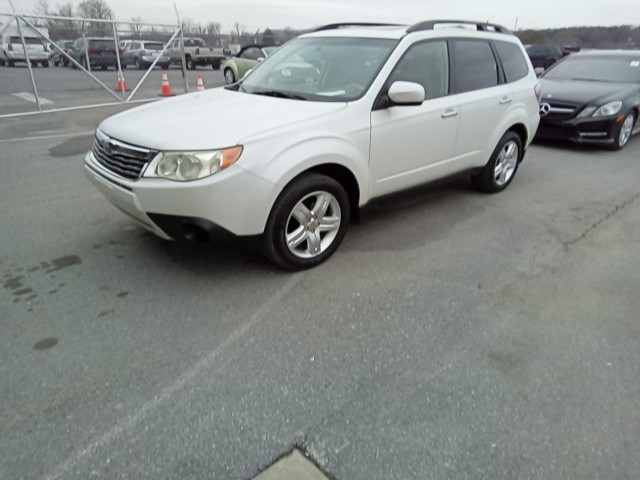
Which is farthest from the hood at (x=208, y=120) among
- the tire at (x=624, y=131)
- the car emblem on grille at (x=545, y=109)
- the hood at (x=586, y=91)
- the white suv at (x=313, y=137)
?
the tire at (x=624, y=131)

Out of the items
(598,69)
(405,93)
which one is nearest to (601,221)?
(405,93)

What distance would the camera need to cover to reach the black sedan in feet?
23.6

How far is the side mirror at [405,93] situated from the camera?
3.40 m

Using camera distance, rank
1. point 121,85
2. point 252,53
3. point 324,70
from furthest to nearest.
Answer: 1. point 252,53
2. point 121,85
3. point 324,70

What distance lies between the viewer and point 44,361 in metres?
2.44

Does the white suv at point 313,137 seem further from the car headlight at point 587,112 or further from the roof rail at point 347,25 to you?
the car headlight at point 587,112

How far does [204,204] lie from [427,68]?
2.51m

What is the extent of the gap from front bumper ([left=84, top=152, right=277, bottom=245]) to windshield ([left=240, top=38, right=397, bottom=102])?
3.69 feet

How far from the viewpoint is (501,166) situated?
5227 millimetres

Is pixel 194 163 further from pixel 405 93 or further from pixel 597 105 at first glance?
pixel 597 105

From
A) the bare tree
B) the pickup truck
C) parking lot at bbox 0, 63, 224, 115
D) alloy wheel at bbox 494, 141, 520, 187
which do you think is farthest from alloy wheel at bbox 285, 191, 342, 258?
the bare tree

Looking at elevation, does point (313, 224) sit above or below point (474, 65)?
below

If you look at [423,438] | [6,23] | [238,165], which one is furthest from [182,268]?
[6,23]

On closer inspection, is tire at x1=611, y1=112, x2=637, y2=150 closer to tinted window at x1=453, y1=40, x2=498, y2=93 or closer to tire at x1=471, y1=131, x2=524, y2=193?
tire at x1=471, y1=131, x2=524, y2=193
